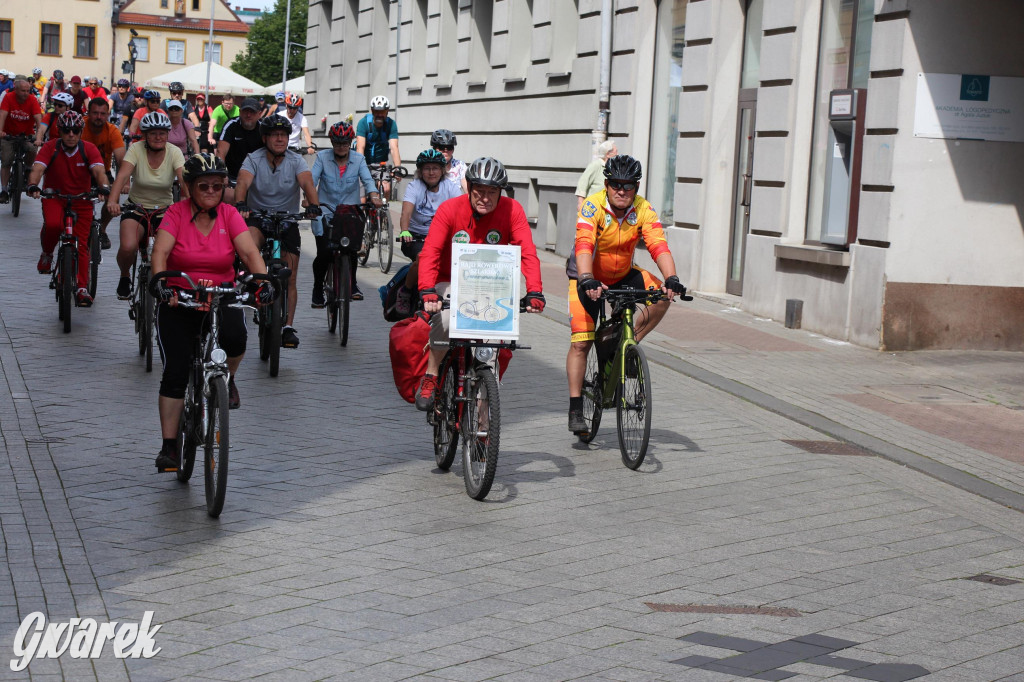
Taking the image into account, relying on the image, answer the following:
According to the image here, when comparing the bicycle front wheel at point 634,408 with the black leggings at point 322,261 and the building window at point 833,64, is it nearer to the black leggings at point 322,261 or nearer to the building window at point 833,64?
the black leggings at point 322,261

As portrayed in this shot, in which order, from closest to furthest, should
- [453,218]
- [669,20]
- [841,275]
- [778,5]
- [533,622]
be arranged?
[533,622] < [453,218] < [841,275] < [778,5] < [669,20]

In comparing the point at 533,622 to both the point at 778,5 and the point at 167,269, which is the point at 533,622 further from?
the point at 778,5

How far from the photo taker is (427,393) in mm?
8234

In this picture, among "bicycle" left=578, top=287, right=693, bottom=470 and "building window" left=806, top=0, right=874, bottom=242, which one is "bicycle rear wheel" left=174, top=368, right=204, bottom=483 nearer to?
"bicycle" left=578, top=287, right=693, bottom=470

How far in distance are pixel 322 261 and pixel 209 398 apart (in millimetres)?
5923

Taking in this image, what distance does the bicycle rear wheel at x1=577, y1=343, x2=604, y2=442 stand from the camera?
8859mm

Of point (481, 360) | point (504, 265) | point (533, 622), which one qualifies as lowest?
point (533, 622)

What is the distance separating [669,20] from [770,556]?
45.3 ft

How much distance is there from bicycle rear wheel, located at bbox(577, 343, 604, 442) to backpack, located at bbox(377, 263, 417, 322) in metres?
1.24

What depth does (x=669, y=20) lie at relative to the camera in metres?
19.3

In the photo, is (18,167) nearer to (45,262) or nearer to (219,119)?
(219,119)

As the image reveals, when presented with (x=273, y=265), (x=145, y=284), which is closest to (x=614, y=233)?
(x=273, y=265)

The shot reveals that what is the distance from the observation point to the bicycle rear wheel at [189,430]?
7.09 meters

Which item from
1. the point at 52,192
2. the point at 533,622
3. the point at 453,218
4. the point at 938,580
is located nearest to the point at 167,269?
the point at 453,218
